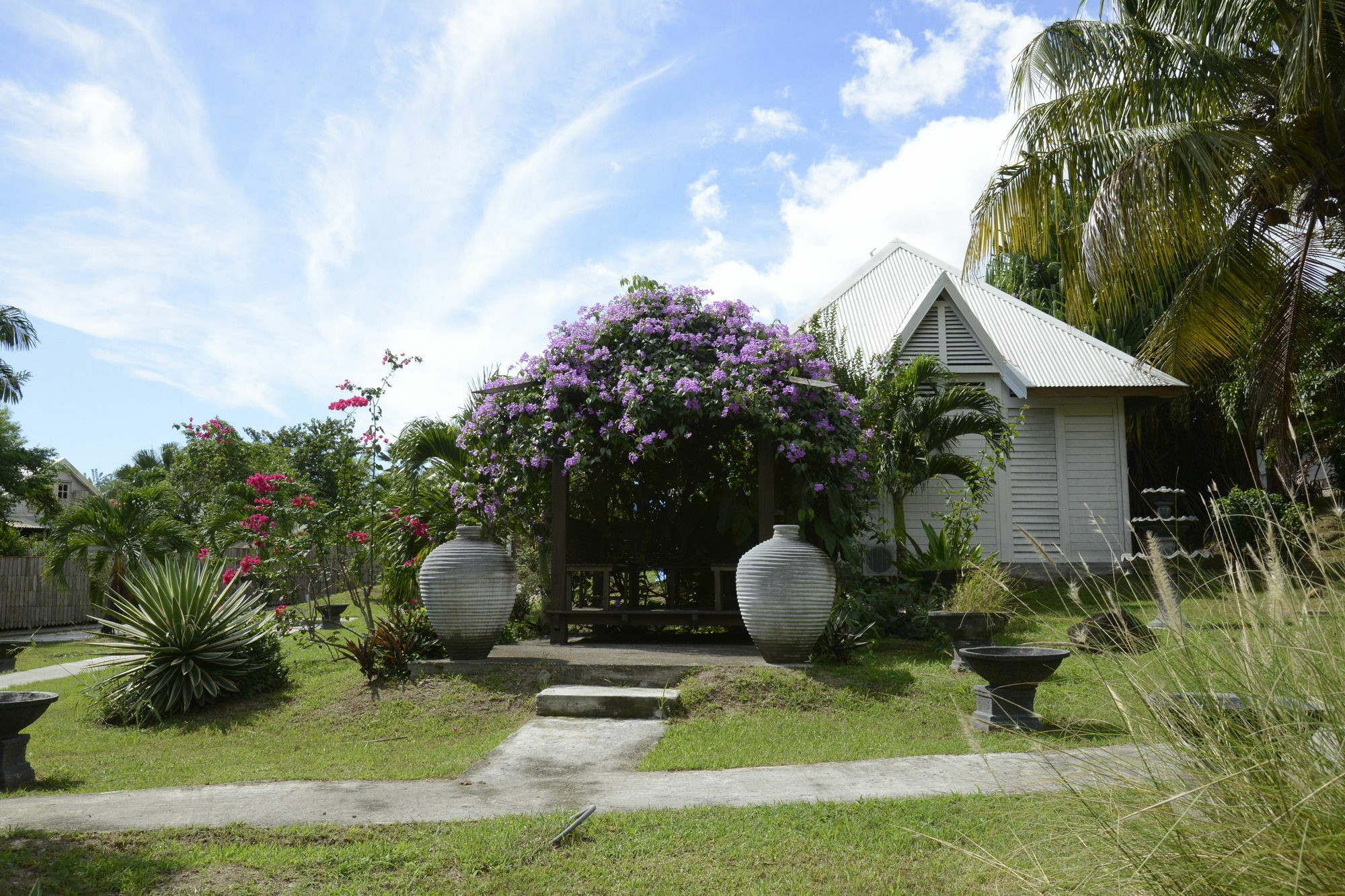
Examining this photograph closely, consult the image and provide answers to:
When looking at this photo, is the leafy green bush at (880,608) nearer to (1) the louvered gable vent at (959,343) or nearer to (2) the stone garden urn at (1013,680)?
(2) the stone garden urn at (1013,680)

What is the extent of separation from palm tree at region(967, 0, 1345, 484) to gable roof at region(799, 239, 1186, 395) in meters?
1.33

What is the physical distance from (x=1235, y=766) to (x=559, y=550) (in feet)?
27.2

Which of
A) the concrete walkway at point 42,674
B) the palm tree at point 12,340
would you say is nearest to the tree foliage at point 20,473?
the palm tree at point 12,340

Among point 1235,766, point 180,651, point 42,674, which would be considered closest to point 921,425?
point 180,651

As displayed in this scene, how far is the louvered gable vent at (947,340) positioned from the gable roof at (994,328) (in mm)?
110

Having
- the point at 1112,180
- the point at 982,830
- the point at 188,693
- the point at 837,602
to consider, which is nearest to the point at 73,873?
the point at 982,830

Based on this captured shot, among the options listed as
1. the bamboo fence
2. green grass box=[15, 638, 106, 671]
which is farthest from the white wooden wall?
the bamboo fence

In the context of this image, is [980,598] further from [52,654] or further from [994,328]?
[52,654]

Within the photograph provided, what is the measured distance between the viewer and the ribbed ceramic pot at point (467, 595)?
28.9 ft

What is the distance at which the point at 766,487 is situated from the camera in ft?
32.6

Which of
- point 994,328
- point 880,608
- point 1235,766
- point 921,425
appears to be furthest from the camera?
point 994,328

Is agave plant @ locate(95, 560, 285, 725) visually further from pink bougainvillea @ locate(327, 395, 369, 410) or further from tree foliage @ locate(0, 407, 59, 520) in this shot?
tree foliage @ locate(0, 407, 59, 520)

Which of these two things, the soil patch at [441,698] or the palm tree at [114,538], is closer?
the soil patch at [441,698]

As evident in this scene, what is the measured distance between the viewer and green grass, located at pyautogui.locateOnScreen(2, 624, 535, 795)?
6250mm
